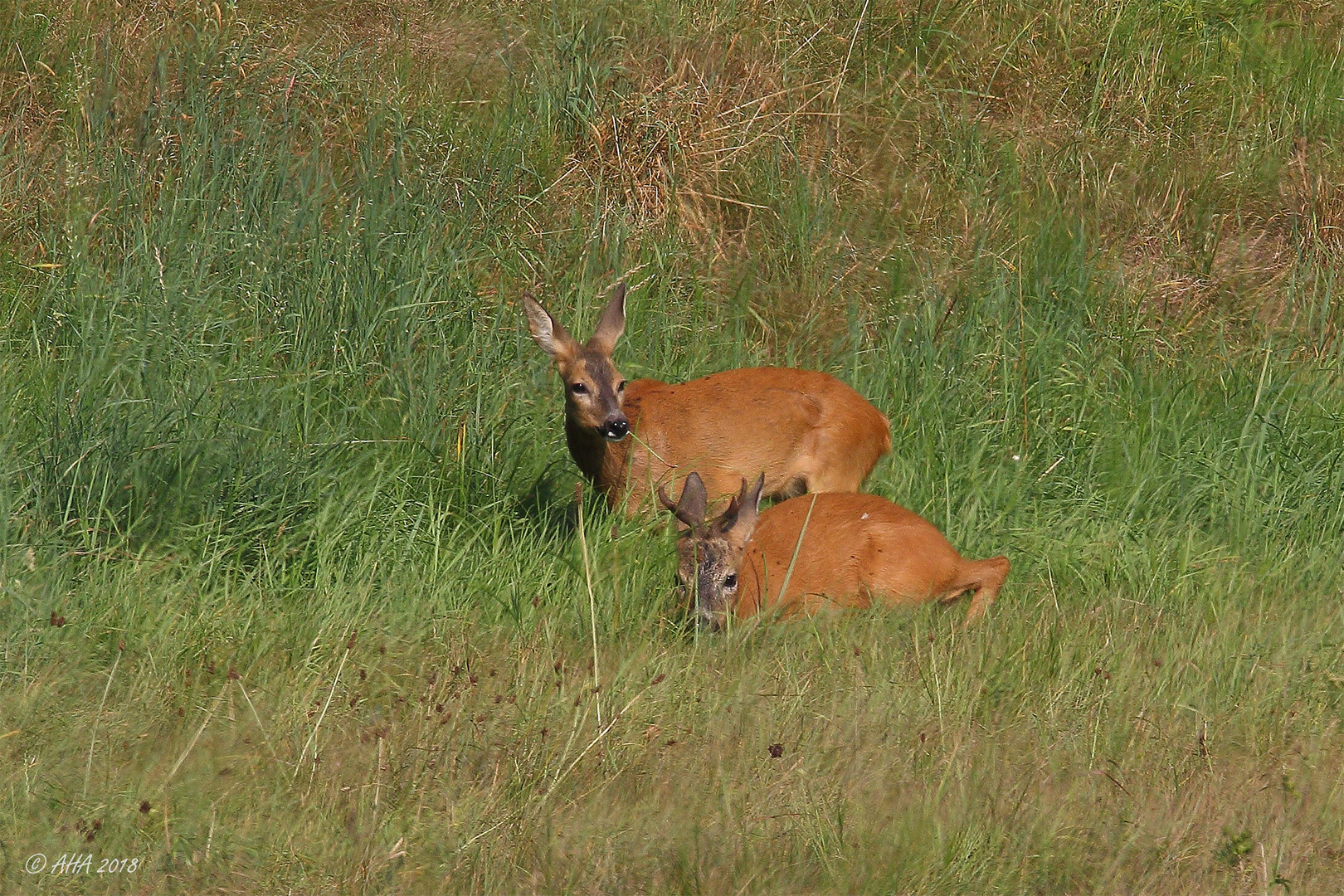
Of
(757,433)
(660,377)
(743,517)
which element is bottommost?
(660,377)

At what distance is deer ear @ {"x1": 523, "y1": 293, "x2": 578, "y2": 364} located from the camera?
22.0 ft

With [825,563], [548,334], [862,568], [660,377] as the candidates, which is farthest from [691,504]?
[660,377]

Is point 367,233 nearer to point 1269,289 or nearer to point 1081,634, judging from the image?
point 1081,634

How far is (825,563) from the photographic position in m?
5.70

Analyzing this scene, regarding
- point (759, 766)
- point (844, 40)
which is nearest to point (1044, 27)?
point (844, 40)

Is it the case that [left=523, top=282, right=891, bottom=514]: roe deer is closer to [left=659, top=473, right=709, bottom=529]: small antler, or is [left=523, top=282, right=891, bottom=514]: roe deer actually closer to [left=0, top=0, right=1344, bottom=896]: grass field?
[left=0, top=0, right=1344, bottom=896]: grass field

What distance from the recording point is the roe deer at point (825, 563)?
5430 mm

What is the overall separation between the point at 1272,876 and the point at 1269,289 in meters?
5.26

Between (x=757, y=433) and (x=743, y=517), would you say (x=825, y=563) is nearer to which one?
(x=743, y=517)

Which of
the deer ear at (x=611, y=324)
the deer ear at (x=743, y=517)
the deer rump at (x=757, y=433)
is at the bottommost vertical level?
the deer rump at (x=757, y=433)

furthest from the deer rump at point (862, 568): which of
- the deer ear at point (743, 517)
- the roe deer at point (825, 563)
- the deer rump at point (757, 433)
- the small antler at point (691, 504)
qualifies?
the deer rump at point (757, 433)

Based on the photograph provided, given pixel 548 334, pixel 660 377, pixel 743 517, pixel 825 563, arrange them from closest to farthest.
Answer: pixel 743 517, pixel 825 563, pixel 548 334, pixel 660 377

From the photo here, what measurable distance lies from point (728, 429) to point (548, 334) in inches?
33.7

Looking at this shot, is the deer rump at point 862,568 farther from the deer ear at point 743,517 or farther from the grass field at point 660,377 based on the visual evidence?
the grass field at point 660,377
